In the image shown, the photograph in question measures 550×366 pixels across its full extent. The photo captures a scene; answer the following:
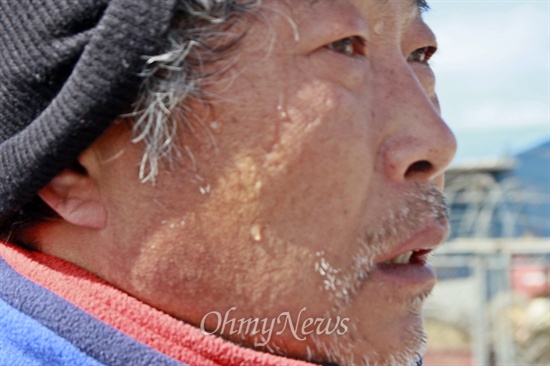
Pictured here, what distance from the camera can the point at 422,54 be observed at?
1.41 m

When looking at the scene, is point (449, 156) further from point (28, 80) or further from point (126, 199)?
point (28, 80)

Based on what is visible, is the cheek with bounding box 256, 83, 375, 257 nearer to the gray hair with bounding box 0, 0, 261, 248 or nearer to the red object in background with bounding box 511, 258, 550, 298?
the gray hair with bounding box 0, 0, 261, 248

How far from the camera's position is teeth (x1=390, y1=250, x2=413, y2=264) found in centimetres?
123

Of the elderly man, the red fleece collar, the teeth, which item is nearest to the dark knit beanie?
the elderly man

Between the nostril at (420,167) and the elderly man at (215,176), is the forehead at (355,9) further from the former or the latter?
the nostril at (420,167)

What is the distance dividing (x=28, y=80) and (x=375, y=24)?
0.52 m

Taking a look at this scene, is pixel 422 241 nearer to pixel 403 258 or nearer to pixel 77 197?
pixel 403 258

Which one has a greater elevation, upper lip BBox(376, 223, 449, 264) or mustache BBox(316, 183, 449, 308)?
mustache BBox(316, 183, 449, 308)

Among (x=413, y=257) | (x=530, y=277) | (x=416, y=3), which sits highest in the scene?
(x=416, y=3)

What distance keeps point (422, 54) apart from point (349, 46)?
0.82ft

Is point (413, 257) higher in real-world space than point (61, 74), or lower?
lower

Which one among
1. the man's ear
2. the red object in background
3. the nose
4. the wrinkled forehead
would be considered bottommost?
the red object in background

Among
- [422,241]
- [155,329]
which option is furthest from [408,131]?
[155,329]

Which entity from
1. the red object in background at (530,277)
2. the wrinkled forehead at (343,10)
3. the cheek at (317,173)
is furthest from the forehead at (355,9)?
the red object in background at (530,277)
